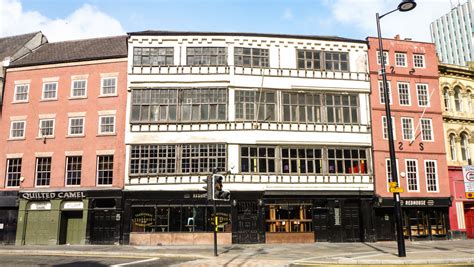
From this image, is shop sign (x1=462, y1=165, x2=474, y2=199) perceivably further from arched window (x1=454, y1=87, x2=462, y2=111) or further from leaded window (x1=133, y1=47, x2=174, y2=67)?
leaded window (x1=133, y1=47, x2=174, y2=67)

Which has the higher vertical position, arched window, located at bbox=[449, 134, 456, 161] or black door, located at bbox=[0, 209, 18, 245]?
arched window, located at bbox=[449, 134, 456, 161]

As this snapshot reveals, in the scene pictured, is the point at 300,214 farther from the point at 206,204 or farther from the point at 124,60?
the point at 124,60

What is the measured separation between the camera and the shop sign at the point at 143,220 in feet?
84.9

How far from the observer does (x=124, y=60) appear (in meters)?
28.2

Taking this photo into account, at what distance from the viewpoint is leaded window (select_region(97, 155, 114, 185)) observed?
27.1 metres

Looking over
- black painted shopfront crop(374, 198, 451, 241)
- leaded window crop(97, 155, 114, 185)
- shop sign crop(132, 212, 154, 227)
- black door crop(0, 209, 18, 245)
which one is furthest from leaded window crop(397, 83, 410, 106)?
black door crop(0, 209, 18, 245)

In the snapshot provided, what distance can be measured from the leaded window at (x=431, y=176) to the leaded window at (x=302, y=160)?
7958 millimetres

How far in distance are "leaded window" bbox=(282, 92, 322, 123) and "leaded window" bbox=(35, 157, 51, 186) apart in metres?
16.8

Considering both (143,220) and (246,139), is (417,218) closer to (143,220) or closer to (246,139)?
(246,139)

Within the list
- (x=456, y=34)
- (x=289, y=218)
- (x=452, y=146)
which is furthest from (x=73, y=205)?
(x=456, y=34)

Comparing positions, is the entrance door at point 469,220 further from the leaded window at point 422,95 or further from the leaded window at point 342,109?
the leaded window at point 342,109

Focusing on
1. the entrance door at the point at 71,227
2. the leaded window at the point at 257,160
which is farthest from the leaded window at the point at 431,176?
the entrance door at the point at 71,227

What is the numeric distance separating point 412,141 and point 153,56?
760 inches

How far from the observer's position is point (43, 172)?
91.2 ft
